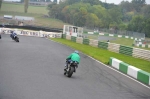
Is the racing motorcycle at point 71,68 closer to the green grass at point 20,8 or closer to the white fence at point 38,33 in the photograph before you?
the white fence at point 38,33

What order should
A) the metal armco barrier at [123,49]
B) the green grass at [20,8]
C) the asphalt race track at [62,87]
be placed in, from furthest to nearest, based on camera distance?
the green grass at [20,8]
the metal armco barrier at [123,49]
the asphalt race track at [62,87]

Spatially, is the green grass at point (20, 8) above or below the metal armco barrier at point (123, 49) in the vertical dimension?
above

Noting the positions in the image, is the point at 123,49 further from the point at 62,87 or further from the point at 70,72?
the point at 62,87

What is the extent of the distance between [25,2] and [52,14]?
842 centimetres

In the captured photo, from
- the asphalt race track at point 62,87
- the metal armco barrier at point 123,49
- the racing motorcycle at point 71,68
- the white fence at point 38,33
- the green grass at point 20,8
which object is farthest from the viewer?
the green grass at point 20,8

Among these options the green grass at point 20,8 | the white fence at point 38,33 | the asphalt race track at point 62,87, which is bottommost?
the white fence at point 38,33

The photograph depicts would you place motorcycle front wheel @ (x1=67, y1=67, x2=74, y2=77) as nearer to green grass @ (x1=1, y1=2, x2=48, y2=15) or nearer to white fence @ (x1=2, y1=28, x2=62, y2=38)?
white fence @ (x1=2, y1=28, x2=62, y2=38)

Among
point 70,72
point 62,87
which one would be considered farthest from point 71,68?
point 62,87

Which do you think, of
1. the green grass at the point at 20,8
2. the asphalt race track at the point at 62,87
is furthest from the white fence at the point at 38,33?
the asphalt race track at the point at 62,87

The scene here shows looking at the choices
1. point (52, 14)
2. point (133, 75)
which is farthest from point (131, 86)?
point (52, 14)

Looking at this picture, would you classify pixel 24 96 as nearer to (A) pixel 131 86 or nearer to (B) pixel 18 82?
(B) pixel 18 82

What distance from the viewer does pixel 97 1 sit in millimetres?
113438

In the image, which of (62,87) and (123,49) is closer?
(62,87)

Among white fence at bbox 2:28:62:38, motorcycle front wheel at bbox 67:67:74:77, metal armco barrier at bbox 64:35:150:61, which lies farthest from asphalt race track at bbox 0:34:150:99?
white fence at bbox 2:28:62:38
